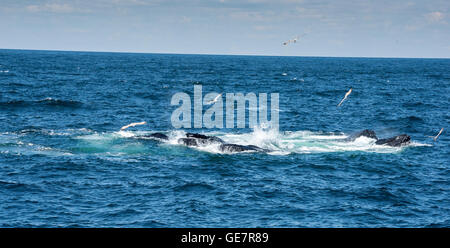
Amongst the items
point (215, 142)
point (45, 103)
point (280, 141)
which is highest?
point (45, 103)

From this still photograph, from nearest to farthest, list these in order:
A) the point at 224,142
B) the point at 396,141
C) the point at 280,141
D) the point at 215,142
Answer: the point at 215,142
the point at 224,142
the point at 396,141
the point at 280,141

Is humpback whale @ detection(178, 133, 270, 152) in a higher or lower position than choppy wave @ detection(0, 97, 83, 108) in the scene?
lower

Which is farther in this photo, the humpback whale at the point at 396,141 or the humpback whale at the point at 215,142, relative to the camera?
the humpback whale at the point at 396,141

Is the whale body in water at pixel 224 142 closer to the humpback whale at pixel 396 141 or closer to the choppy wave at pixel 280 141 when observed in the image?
the humpback whale at pixel 396 141

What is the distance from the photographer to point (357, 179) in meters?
34.3

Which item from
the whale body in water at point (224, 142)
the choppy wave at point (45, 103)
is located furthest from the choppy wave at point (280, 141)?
the choppy wave at point (45, 103)

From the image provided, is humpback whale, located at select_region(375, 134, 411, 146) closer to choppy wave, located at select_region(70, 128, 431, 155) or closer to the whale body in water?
the whale body in water

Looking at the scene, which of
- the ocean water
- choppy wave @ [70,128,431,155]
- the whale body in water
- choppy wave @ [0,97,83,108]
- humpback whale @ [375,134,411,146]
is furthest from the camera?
choppy wave @ [0,97,83,108]

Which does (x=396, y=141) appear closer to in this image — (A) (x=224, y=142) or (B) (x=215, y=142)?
(A) (x=224, y=142)

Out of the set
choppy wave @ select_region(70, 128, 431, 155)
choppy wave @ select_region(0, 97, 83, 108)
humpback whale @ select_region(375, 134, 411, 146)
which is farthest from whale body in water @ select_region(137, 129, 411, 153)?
choppy wave @ select_region(0, 97, 83, 108)

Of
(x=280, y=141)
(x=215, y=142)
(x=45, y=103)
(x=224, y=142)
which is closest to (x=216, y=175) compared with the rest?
(x=215, y=142)

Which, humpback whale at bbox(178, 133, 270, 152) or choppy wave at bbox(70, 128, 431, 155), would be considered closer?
humpback whale at bbox(178, 133, 270, 152)
